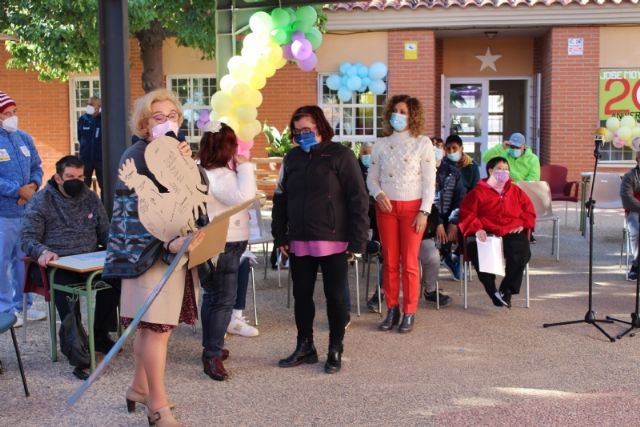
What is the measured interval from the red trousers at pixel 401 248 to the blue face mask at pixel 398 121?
0.58 m

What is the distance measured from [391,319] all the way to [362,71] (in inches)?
411

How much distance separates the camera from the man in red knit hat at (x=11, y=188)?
656 centimetres

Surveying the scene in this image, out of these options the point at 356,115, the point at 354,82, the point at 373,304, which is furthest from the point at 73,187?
the point at 356,115

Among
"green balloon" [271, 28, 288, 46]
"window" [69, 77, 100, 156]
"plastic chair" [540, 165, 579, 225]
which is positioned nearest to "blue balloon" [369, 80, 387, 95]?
"plastic chair" [540, 165, 579, 225]

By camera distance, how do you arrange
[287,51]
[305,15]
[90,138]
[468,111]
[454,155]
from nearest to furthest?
[454,155], [305,15], [287,51], [90,138], [468,111]

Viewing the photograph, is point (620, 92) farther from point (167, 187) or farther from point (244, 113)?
point (167, 187)

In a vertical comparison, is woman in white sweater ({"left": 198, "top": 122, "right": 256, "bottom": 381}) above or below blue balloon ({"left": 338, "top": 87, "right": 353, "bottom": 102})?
below

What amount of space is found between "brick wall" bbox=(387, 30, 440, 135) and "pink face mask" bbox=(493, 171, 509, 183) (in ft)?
29.4

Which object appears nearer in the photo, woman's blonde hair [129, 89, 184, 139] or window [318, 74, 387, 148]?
woman's blonde hair [129, 89, 184, 139]

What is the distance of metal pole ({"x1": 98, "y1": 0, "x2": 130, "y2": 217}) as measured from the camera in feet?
20.2

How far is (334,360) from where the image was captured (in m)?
5.43

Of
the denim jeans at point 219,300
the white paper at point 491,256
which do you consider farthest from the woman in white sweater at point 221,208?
the white paper at point 491,256

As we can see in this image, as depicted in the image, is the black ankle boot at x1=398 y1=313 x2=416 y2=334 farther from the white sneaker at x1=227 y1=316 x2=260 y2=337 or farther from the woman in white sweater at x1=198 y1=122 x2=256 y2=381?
the woman in white sweater at x1=198 y1=122 x2=256 y2=381

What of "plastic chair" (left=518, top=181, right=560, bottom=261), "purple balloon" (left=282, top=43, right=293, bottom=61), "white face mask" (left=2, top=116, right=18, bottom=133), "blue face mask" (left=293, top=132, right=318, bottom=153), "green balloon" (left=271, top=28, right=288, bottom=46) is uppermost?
"green balloon" (left=271, top=28, right=288, bottom=46)
